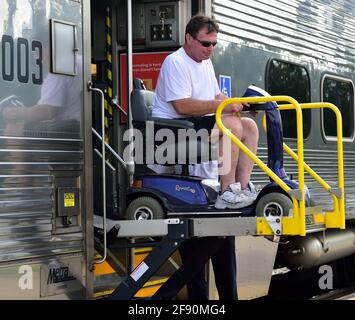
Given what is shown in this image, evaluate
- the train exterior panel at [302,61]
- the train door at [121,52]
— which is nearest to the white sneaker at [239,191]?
the train door at [121,52]

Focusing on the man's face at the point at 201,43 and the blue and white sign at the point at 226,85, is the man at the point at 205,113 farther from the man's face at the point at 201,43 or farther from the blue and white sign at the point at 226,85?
the blue and white sign at the point at 226,85

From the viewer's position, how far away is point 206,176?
576cm

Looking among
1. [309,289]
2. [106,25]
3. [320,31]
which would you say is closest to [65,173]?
[106,25]

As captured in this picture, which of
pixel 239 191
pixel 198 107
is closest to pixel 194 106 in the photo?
pixel 198 107

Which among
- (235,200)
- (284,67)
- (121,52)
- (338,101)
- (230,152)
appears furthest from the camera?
(338,101)

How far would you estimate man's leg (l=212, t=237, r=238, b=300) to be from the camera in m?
5.81

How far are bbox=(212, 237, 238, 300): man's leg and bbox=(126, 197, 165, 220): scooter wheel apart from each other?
64cm

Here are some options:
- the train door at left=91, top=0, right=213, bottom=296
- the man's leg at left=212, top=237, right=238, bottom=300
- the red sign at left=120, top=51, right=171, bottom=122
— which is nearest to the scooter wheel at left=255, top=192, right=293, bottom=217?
the man's leg at left=212, top=237, right=238, bottom=300

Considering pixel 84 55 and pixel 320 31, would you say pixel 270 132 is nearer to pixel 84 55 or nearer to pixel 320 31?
pixel 84 55

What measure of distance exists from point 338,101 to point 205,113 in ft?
12.5

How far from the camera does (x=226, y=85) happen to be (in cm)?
680

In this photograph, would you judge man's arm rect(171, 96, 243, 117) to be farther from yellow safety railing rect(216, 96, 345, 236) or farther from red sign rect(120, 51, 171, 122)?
red sign rect(120, 51, 171, 122)

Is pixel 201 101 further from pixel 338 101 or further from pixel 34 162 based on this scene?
pixel 338 101
